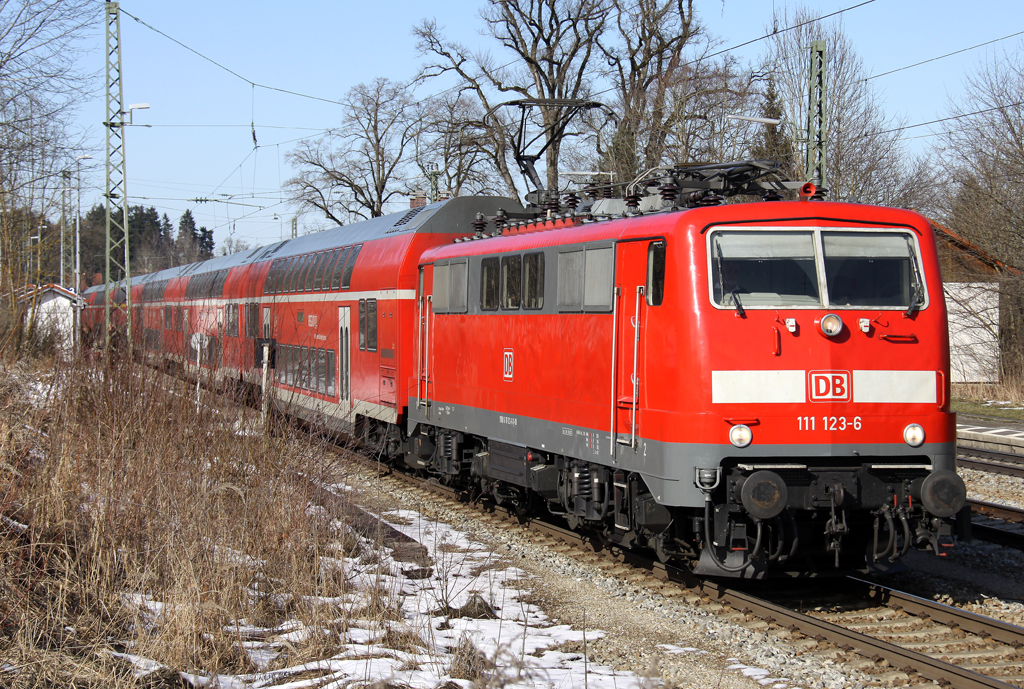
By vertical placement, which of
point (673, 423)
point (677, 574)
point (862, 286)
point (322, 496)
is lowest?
point (677, 574)

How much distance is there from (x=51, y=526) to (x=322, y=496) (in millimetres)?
2453

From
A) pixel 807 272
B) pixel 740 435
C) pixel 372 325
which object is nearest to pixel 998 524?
pixel 807 272

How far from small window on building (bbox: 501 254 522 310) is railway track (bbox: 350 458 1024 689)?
2.82 meters

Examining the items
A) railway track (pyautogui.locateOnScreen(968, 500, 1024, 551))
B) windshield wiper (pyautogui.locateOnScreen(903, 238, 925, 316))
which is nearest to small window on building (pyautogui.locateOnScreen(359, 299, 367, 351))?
railway track (pyautogui.locateOnScreen(968, 500, 1024, 551))

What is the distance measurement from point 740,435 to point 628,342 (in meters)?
1.34

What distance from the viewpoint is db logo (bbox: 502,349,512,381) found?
10242 mm

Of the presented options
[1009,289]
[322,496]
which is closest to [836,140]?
[1009,289]

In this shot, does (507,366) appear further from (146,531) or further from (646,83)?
(646,83)

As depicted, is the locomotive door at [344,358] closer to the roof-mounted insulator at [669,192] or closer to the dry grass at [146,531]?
the dry grass at [146,531]

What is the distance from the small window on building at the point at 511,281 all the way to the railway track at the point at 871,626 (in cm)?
282

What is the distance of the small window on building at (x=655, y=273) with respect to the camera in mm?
7641

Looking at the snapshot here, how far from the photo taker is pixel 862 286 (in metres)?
7.46

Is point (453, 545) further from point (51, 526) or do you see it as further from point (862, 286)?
point (862, 286)

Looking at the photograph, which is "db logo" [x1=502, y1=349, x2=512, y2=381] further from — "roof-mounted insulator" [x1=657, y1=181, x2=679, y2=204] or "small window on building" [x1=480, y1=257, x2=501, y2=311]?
"roof-mounted insulator" [x1=657, y1=181, x2=679, y2=204]
